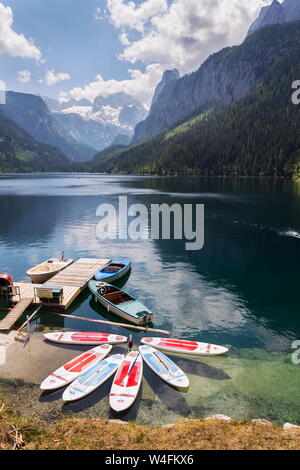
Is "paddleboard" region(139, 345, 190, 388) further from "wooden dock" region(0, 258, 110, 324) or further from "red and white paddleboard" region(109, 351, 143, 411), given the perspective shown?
"wooden dock" region(0, 258, 110, 324)

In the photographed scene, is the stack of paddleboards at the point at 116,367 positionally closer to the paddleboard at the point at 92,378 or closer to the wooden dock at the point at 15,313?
the paddleboard at the point at 92,378

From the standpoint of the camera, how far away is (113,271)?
1702 inches

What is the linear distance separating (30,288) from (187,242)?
36.4 metres

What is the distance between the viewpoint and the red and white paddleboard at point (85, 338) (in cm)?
2617

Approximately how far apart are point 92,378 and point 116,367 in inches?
84.0

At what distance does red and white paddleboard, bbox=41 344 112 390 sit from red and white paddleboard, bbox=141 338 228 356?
4120 millimetres

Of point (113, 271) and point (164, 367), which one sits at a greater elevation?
point (113, 271)

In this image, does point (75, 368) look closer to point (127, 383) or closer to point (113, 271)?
point (127, 383)

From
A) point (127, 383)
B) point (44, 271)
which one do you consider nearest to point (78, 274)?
point (44, 271)

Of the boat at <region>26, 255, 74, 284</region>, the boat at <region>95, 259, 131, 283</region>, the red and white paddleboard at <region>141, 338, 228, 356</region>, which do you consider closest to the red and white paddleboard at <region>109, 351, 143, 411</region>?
the red and white paddleboard at <region>141, 338, 228, 356</region>

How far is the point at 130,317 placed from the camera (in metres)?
30.5

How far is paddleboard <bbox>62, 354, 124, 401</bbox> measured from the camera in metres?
19.1

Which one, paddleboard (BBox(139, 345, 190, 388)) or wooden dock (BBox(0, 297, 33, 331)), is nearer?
paddleboard (BBox(139, 345, 190, 388))
